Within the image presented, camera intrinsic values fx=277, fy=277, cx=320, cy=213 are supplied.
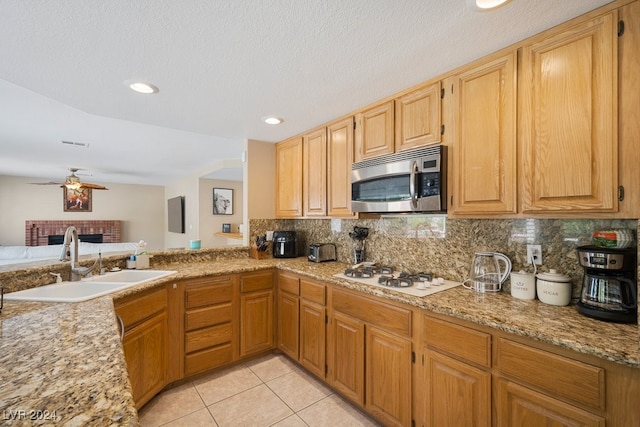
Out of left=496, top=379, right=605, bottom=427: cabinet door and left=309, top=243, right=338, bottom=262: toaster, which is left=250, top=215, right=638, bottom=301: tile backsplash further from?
left=496, top=379, right=605, bottom=427: cabinet door

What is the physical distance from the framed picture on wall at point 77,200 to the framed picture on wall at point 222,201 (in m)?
3.48

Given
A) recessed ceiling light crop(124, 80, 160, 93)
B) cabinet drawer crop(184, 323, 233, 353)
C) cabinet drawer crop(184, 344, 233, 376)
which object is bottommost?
cabinet drawer crop(184, 344, 233, 376)

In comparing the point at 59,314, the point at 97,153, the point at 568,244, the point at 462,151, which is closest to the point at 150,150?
the point at 97,153

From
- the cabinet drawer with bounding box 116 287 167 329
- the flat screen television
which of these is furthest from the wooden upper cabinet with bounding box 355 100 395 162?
the flat screen television

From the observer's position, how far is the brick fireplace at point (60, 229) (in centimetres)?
664

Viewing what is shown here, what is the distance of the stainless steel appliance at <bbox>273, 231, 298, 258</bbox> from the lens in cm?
298

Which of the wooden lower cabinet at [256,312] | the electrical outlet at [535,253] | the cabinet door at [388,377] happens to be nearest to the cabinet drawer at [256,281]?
the wooden lower cabinet at [256,312]

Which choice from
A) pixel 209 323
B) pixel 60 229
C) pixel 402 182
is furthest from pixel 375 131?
pixel 60 229

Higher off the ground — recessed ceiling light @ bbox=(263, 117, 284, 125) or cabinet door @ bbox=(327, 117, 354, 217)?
recessed ceiling light @ bbox=(263, 117, 284, 125)

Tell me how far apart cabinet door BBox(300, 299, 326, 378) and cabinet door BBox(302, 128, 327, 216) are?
0.86 metres

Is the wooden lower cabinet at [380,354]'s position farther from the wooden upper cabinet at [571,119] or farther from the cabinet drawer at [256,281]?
the wooden upper cabinet at [571,119]

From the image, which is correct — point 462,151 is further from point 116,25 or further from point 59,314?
point 59,314

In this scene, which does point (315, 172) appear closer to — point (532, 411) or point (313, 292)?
point (313, 292)

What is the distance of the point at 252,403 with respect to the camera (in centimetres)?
201
